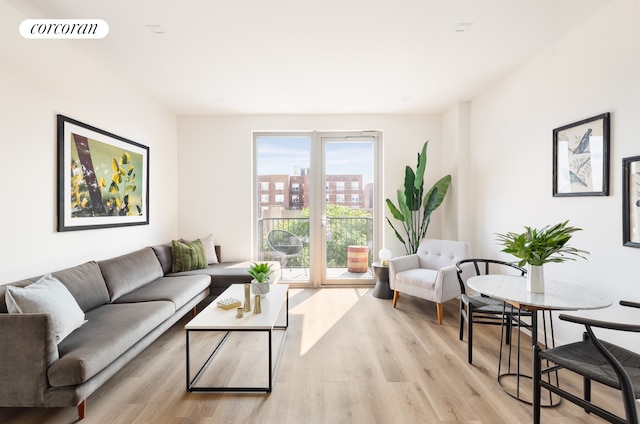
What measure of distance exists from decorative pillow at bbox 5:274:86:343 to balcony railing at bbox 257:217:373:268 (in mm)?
2817

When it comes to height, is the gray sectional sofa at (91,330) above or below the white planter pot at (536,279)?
below

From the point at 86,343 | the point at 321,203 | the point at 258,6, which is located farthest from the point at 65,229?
the point at 321,203

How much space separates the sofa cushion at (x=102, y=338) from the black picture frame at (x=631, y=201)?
11.2 feet

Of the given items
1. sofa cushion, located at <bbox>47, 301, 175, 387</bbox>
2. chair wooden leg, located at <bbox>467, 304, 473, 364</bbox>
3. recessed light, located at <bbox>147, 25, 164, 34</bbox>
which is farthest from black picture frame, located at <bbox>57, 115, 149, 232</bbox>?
chair wooden leg, located at <bbox>467, 304, 473, 364</bbox>

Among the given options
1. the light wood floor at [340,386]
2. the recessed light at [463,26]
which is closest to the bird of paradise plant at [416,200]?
the light wood floor at [340,386]

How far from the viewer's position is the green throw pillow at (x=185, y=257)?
3852 mm

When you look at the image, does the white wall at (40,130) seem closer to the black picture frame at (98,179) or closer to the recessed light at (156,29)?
the black picture frame at (98,179)

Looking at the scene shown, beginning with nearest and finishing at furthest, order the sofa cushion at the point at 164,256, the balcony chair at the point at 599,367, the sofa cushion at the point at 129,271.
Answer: the balcony chair at the point at 599,367 → the sofa cushion at the point at 129,271 → the sofa cushion at the point at 164,256

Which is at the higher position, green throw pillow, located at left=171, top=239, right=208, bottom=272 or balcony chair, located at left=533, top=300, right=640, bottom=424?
green throw pillow, located at left=171, top=239, right=208, bottom=272

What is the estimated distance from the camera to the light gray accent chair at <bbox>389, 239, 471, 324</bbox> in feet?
10.9

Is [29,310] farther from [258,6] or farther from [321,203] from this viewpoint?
[321,203]

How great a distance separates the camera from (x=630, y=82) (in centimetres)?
204

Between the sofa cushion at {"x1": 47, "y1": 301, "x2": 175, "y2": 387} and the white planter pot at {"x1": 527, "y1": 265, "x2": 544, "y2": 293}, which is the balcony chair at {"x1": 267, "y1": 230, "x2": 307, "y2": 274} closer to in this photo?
the sofa cushion at {"x1": 47, "y1": 301, "x2": 175, "y2": 387}

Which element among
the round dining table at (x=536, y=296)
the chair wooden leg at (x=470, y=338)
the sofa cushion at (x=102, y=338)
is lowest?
the chair wooden leg at (x=470, y=338)
